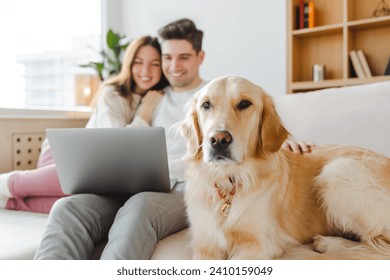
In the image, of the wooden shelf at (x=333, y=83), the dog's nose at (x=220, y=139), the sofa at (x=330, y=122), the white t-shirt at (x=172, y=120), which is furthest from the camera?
the wooden shelf at (x=333, y=83)

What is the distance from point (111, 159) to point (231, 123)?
1.32 feet

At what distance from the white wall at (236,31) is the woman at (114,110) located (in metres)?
0.13

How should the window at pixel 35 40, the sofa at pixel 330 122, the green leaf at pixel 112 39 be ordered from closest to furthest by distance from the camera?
the sofa at pixel 330 122, the window at pixel 35 40, the green leaf at pixel 112 39

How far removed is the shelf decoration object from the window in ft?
4.10

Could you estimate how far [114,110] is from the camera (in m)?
1.52

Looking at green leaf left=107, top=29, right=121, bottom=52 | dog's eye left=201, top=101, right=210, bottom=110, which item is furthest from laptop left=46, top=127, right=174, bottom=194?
green leaf left=107, top=29, right=121, bottom=52

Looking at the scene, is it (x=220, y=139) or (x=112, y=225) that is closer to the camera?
(x=220, y=139)

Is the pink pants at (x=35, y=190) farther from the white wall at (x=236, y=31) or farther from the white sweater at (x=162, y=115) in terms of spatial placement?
the white wall at (x=236, y=31)

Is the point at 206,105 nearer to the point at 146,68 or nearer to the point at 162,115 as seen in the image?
the point at 162,115

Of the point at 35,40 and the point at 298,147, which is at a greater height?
the point at 35,40

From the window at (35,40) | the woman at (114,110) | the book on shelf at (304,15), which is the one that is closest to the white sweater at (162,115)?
the woman at (114,110)

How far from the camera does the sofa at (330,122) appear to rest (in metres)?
1.17

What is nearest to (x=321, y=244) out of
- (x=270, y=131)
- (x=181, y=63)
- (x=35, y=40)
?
(x=270, y=131)

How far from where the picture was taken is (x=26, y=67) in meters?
1.86
